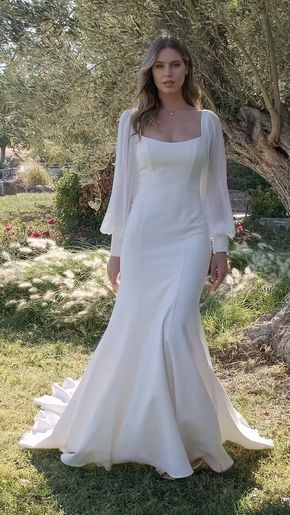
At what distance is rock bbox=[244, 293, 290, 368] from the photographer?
5.69 m

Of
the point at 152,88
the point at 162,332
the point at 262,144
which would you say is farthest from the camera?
the point at 262,144

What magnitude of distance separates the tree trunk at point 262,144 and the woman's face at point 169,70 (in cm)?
167

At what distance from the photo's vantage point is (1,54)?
5336mm

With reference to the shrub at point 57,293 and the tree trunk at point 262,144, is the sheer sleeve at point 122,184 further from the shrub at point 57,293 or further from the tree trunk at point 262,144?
the shrub at point 57,293

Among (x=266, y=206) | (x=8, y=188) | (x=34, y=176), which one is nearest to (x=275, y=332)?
(x=266, y=206)

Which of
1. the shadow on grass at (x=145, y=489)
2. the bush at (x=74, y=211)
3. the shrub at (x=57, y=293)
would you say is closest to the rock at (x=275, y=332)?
the shrub at (x=57, y=293)

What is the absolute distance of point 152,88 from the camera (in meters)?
3.88

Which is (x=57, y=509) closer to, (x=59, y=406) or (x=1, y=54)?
(x=59, y=406)

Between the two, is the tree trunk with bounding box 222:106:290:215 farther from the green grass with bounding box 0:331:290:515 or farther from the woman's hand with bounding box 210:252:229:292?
the green grass with bounding box 0:331:290:515

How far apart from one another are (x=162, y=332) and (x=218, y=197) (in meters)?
0.88

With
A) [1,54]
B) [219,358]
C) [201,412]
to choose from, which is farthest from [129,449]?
[1,54]

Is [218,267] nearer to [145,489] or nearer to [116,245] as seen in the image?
[116,245]

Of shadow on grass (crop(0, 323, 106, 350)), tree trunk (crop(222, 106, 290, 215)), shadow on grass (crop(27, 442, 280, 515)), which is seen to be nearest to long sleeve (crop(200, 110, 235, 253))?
shadow on grass (crop(27, 442, 280, 515))

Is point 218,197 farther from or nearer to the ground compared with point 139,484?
farther from the ground
